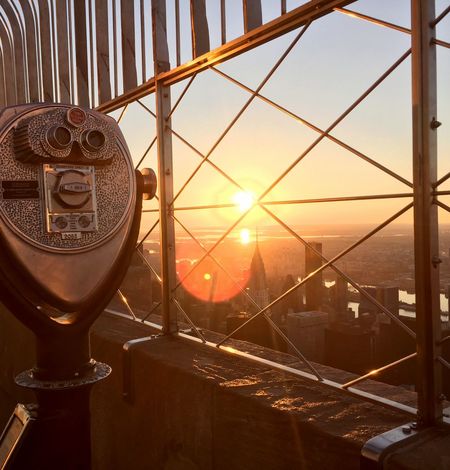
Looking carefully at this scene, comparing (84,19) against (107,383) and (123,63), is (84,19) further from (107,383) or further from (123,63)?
(107,383)

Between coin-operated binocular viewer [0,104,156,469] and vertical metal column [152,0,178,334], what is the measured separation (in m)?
0.82

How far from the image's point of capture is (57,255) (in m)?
1.29

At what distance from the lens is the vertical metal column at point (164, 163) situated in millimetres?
2217

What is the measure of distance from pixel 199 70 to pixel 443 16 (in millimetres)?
995

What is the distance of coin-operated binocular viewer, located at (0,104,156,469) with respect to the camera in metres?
1.25

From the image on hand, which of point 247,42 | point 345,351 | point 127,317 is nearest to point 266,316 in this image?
point 247,42

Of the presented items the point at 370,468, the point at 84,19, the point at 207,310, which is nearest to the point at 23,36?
the point at 84,19

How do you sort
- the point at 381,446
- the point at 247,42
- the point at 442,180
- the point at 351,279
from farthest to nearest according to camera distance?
the point at 247,42
the point at 351,279
the point at 442,180
the point at 381,446

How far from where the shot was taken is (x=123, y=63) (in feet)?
8.18

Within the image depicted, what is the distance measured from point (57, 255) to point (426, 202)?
90 cm

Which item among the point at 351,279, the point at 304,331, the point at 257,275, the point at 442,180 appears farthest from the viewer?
the point at 257,275

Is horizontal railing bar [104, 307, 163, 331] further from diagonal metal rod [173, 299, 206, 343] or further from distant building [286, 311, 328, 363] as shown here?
distant building [286, 311, 328, 363]

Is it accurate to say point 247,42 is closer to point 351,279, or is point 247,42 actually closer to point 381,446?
point 351,279

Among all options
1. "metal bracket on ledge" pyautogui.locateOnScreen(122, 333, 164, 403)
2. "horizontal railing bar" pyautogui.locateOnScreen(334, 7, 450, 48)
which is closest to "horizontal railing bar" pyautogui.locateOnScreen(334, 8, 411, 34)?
"horizontal railing bar" pyautogui.locateOnScreen(334, 7, 450, 48)
